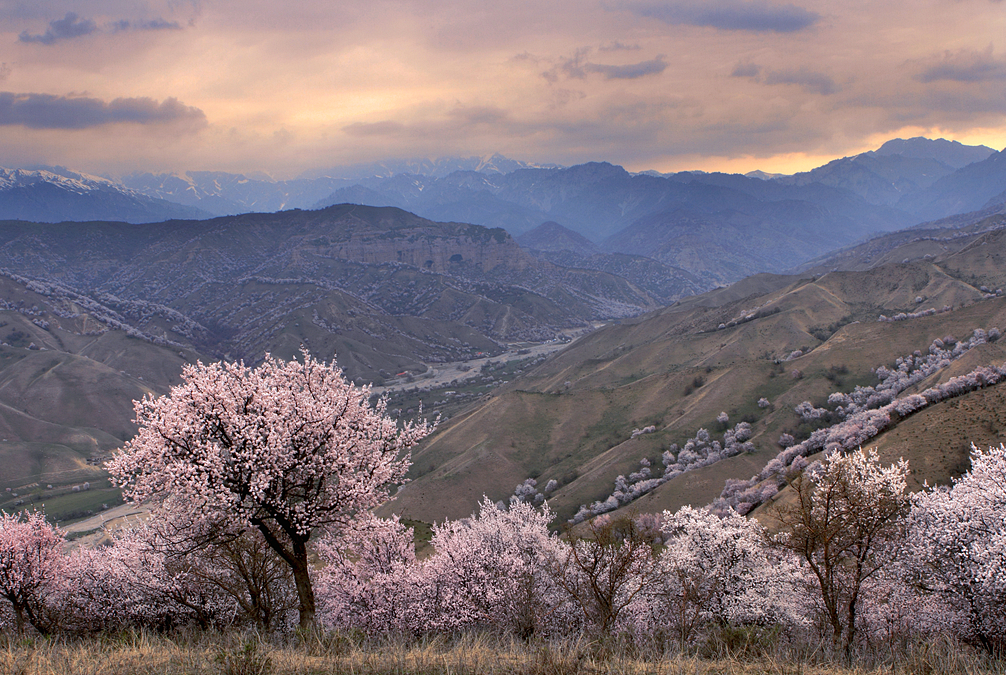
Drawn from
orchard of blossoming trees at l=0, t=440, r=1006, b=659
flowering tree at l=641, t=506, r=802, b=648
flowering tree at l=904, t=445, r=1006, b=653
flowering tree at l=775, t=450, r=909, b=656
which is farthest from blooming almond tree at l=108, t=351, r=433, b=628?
flowering tree at l=904, t=445, r=1006, b=653

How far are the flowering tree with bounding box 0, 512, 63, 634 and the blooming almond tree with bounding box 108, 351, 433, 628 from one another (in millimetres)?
12339

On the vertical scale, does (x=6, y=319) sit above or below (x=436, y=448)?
above

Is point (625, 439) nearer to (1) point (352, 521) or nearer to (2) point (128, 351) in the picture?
(1) point (352, 521)

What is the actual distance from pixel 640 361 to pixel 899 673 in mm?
124587

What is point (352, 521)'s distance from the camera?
16.2 metres

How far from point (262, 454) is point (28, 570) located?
57.6 ft

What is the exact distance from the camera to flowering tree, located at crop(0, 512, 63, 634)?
878 inches

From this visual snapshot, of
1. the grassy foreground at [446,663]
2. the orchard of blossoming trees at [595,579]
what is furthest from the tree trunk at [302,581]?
the grassy foreground at [446,663]

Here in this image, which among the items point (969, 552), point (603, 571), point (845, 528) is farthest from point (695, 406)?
point (845, 528)

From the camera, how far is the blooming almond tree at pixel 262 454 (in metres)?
14.2

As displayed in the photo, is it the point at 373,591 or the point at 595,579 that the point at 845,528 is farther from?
the point at 373,591

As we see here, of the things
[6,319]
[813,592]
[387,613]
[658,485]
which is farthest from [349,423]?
[6,319]

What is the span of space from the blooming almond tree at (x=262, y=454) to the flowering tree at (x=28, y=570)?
12.3 meters

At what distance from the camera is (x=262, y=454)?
48.0 feet
